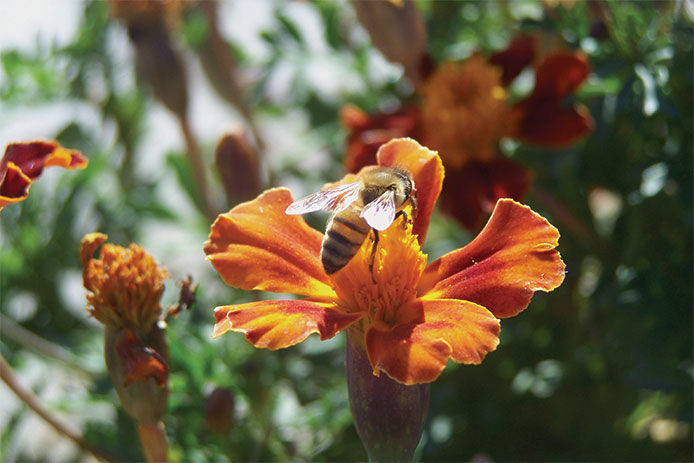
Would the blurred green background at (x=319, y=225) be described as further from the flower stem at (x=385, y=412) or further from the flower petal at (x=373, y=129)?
the flower stem at (x=385, y=412)

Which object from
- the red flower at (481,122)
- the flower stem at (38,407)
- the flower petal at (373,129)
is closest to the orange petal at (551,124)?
the red flower at (481,122)

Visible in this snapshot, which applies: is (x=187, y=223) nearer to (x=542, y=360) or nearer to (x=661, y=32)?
(x=542, y=360)

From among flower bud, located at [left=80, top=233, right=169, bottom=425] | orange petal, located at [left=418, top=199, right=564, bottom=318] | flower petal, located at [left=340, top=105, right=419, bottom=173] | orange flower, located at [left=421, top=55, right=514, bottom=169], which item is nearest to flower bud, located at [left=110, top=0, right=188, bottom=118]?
flower petal, located at [left=340, top=105, right=419, bottom=173]

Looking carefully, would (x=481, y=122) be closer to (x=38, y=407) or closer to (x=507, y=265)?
(x=507, y=265)

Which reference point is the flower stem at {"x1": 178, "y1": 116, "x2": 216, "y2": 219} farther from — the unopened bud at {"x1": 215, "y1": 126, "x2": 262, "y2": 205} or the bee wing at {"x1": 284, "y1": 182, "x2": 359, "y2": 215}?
the bee wing at {"x1": 284, "y1": 182, "x2": 359, "y2": 215}

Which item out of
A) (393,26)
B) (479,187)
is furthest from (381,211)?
(393,26)
